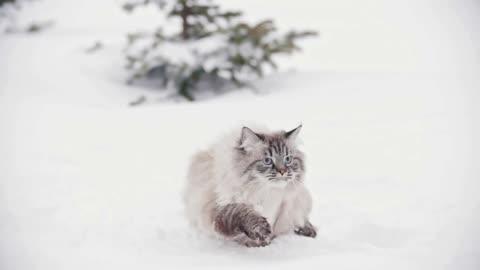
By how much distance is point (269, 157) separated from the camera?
275 centimetres

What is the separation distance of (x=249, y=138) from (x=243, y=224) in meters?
0.49

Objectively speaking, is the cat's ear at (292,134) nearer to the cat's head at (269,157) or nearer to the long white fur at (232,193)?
the cat's head at (269,157)

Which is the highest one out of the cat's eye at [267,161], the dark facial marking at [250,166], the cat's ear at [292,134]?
the cat's ear at [292,134]

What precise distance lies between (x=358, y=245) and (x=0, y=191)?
2.63 metres

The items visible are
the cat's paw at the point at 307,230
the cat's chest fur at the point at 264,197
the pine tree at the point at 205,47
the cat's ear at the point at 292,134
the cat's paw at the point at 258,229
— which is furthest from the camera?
the pine tree at the point at 205,47

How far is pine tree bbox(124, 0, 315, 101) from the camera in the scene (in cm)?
751

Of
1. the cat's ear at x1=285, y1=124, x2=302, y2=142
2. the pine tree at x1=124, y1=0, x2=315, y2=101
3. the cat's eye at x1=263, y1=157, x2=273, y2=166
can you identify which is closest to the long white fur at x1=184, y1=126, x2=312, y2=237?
the cat's eye at x1=263, y1=157, x2=273, y2=166

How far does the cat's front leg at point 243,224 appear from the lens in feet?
8.58

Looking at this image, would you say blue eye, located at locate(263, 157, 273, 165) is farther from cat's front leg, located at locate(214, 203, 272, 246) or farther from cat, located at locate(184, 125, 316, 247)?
cat's front leg, located at locate(214, 203, 272, 246)

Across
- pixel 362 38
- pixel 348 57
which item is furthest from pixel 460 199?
pixel 362 38

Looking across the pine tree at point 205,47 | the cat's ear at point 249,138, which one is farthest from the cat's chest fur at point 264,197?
the pine tree at point 205,47

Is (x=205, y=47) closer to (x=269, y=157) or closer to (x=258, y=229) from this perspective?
(x=269, y=157)

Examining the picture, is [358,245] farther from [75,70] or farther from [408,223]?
[75,70]

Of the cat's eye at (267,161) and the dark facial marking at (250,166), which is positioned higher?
the cat's eye at (267,161)
